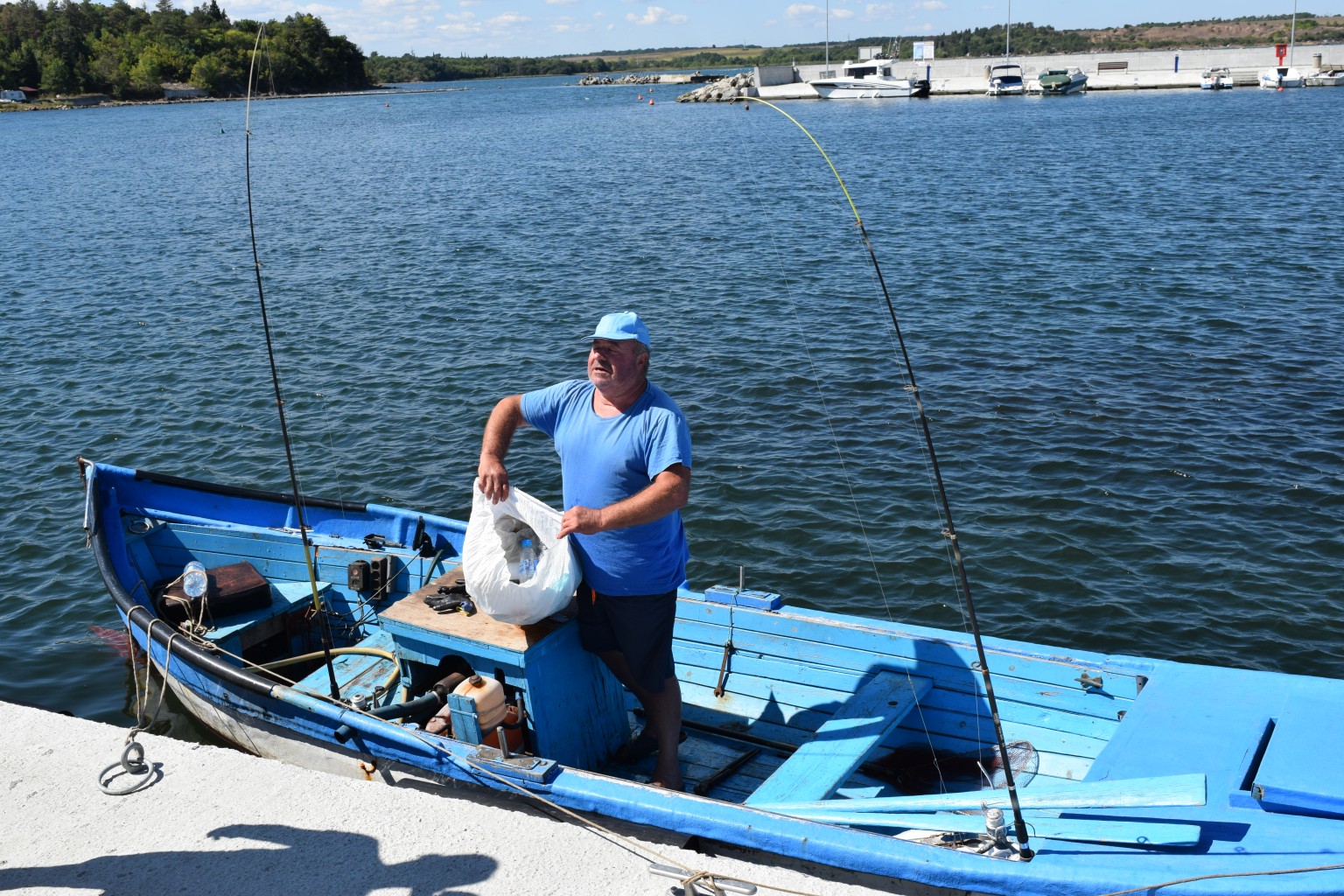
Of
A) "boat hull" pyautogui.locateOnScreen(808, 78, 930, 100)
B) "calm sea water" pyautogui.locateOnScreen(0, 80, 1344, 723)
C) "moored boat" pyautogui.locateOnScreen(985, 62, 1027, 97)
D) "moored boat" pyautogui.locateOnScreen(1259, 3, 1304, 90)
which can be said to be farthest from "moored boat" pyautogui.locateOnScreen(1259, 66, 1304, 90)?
"calm sea water" pyautogui.locateOnScreen(0, 80, 1344, 723)

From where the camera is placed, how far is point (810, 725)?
5898mm

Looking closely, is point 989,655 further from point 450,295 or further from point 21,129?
point 21,129

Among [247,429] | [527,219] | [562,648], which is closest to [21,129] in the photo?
[527,219]

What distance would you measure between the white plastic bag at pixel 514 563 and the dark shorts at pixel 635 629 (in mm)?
158

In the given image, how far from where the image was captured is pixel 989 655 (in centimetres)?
562

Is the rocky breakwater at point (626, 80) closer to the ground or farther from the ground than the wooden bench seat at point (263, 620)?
farther from the ground

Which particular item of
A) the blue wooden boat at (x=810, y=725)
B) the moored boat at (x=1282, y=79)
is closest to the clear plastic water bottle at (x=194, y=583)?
the blue wooden boat at (x=810, y=725)

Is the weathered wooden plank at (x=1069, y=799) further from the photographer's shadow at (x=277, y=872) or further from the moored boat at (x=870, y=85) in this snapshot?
the moored boat at (x=870, y=85)

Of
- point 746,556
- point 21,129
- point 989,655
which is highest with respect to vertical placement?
point 21,129

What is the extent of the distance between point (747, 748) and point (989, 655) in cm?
133

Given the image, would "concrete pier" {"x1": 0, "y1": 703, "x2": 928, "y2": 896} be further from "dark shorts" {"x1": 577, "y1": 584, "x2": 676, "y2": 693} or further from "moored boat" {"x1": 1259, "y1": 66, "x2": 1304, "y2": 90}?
"moored boat" {"x1": 1259, "y1": 66, "x2": 1304, "y2": 90}

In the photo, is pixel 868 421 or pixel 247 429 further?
pixel 247 429

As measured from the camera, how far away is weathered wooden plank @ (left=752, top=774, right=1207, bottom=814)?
400cm

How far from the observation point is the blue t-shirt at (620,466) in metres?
4.56
